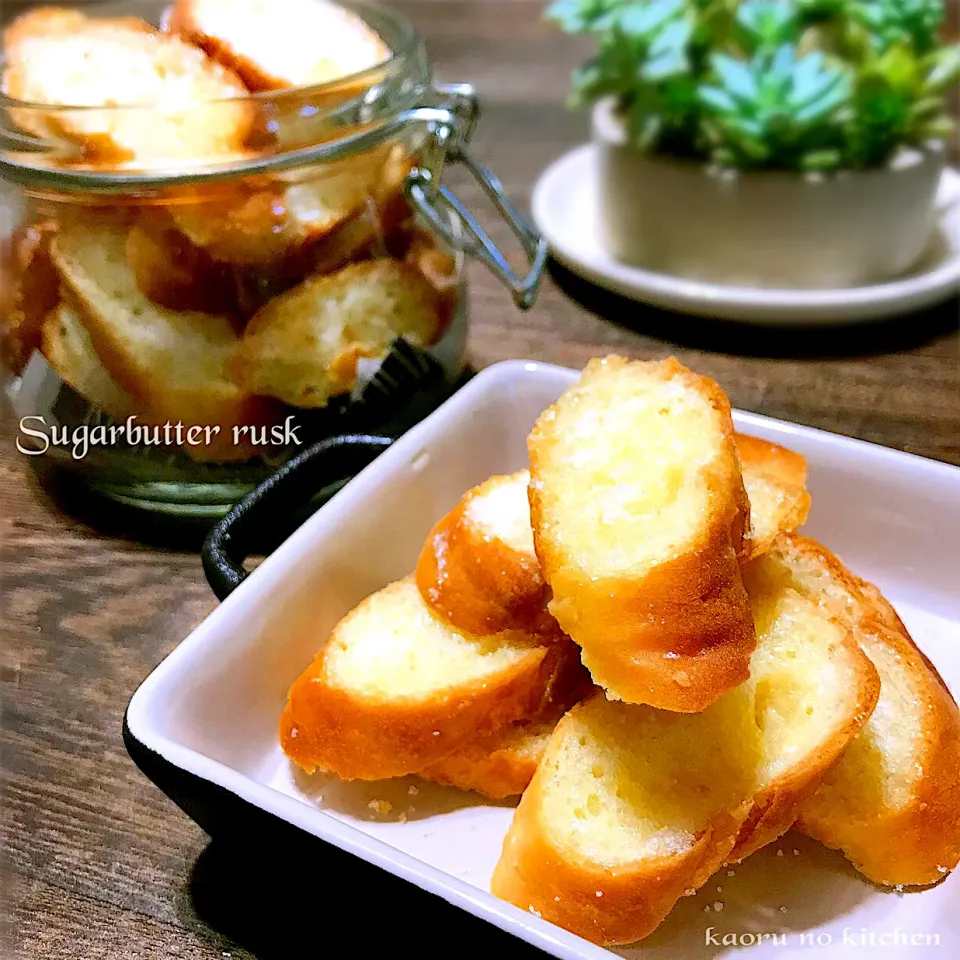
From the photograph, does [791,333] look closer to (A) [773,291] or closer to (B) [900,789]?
(A) [773,291]

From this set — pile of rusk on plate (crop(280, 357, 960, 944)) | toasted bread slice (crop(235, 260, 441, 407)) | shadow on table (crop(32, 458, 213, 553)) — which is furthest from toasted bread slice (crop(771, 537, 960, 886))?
shadow on table (crop(32, 458, 213, 553))

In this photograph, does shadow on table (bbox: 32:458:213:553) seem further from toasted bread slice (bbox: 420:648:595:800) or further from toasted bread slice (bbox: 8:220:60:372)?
toasted bread slice (bbox: 420:648:595:800)

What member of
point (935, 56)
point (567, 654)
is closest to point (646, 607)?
point (567, 654)

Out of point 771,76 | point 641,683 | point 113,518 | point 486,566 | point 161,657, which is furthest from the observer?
point 771,76

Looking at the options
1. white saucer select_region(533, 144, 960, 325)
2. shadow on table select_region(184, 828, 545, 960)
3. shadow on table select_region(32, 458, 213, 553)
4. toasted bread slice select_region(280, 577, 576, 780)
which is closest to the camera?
shadow on table select_region(184, 828, 545, 960)

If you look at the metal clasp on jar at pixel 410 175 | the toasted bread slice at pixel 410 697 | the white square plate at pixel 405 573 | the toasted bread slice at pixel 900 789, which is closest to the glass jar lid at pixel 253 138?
the metal clasp on jar at pixel 410 175

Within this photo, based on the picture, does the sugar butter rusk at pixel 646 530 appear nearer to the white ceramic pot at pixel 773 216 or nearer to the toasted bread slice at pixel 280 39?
A: the toasted bread slice at pixel 280 39

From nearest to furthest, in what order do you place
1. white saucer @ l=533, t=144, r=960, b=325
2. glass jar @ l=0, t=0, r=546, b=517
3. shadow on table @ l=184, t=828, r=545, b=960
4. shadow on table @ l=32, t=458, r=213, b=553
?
shadow on table @ l=184, t=828, r=545, b=960 → glass jar @ l=0, t=0, r=546, b=517 → shadow on table @ l=32, t=458, r=213, b=553 → white saucer @ l=533, t=144, r=960, b=325

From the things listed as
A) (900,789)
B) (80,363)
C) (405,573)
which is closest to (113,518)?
(80,363)
